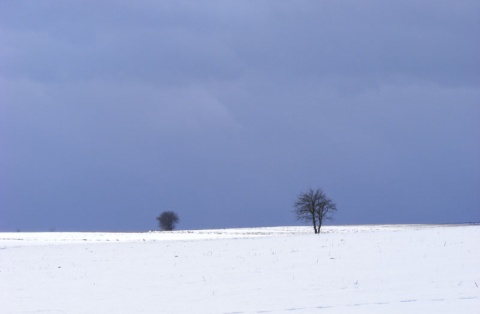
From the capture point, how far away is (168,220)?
158 meters

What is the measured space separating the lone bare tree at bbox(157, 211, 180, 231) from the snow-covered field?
130 meters

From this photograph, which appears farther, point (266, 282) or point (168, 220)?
point (168, 220)

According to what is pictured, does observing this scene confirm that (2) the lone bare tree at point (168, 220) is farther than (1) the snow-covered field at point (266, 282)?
Yes

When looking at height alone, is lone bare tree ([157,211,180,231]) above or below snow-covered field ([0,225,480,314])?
above

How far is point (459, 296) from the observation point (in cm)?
1341

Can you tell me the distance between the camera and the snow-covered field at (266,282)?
13.9 meters

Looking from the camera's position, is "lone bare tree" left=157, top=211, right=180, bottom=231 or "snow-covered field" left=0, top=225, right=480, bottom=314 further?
"lone bare tree" left=157, top=211, right=180, bottom=231

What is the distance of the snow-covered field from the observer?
1385cm

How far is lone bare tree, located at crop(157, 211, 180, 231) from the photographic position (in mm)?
157500

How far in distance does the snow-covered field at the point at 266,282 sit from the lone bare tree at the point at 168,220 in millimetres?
129778

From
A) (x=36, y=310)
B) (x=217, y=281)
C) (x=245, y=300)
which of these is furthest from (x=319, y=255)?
(x=36, y=310)

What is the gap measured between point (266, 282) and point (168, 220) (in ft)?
465

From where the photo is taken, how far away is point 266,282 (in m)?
18.1

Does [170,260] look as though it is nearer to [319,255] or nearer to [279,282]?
[319,255]
